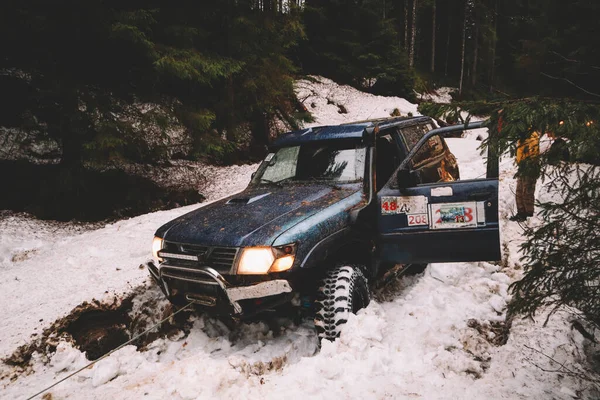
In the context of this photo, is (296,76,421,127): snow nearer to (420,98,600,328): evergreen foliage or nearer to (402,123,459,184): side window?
(402,123,459,184): side window

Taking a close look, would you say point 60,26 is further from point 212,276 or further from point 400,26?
point 400,26

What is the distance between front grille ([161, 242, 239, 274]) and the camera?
2.92m

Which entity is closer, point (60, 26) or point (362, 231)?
point (362, 231)

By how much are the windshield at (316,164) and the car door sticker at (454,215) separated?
836mm

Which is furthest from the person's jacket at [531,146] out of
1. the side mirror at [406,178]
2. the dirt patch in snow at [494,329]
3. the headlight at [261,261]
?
the headlight at [261,261]

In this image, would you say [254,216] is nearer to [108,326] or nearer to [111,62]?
[108,326]

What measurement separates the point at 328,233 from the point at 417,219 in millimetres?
956

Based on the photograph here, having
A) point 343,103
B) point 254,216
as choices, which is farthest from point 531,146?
point 343,103

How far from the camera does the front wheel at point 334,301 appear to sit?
3.06 meters

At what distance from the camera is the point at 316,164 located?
4.11 m

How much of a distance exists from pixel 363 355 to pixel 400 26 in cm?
3583

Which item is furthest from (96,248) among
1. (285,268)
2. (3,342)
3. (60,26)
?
(60,26)

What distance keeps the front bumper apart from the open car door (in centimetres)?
134

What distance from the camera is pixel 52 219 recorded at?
7.08 m
